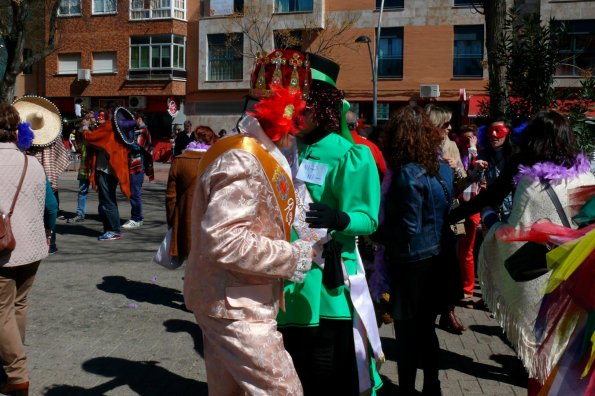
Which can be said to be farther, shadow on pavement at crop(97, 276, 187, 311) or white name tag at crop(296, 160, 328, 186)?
shadow on pavement at crop(97, 276, 187, 311)

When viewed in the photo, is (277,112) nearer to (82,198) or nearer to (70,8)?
(82,198)

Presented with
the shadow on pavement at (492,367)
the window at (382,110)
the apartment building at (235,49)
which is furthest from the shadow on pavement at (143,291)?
the window at (382,110)

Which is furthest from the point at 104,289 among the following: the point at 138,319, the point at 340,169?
the point at 340,169

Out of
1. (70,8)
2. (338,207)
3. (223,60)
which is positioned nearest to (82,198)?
(338,207)

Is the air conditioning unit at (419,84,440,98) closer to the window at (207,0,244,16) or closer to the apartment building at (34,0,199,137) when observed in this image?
the window at (207,0,244,16)

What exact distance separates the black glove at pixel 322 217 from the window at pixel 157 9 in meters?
35.2

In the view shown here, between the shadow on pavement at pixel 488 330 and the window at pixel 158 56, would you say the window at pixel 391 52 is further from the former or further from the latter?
the shadow on pavement at pixel 488 330

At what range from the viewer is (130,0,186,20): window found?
36156 mm

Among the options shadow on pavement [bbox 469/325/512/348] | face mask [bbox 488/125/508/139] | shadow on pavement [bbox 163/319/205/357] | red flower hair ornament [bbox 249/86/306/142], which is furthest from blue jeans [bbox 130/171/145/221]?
red flower hair ornament [bbox 249/86/306/142]

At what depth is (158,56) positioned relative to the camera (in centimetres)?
3659

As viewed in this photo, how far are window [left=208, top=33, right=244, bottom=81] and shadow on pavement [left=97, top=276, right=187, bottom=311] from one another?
2821cm

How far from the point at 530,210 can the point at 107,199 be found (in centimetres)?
774

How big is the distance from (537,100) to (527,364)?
112 inches

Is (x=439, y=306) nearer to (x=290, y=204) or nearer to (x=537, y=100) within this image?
(x=290, y=204)
